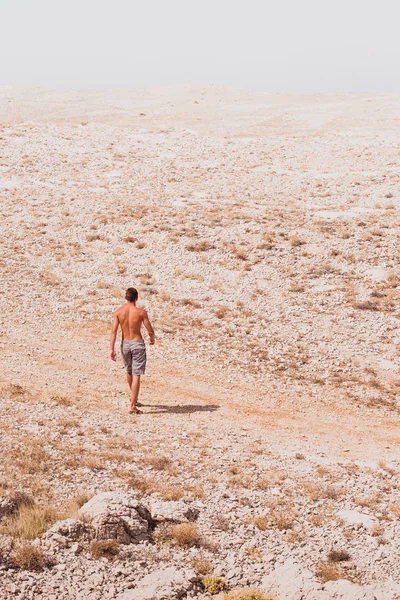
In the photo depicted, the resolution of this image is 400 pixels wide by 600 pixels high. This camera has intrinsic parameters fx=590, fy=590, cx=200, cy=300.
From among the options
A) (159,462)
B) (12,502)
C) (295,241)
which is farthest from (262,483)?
(295,241)

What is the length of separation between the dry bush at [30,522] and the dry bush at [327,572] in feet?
12.9

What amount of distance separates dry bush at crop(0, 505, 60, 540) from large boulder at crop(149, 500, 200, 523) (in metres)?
1.53

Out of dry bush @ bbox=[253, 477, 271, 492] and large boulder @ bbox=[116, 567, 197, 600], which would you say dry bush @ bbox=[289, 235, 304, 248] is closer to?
dry bush @ bbox=[253, 477, 271, 492]

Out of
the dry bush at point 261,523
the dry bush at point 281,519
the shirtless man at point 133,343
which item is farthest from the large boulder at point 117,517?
→ the shirtless man at point 133,343

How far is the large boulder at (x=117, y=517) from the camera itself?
8.56 meters

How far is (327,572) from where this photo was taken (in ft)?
27.4

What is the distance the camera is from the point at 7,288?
75.3 feet

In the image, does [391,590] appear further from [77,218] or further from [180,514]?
[77,218]

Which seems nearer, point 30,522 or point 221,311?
point 30,522

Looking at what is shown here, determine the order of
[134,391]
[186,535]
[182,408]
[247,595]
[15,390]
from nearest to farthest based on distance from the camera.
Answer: [247,595] → [186,535] → [134,391] → [15,390] → [182,408]

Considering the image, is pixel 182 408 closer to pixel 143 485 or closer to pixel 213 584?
pixel 143 485

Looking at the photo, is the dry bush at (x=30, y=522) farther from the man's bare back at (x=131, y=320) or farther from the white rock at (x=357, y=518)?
the man's bare back at (x=131, y=320)

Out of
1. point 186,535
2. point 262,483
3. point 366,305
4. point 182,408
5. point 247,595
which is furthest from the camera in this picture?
point 366,305

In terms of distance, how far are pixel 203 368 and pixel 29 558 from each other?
10.6m
